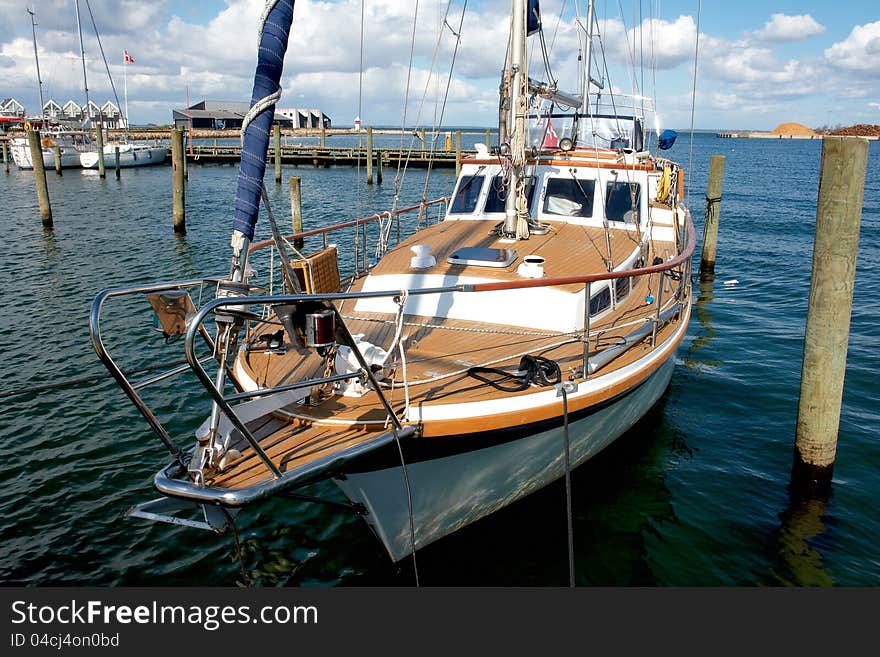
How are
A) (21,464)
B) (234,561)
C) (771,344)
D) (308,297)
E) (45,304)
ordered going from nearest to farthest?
(308,297)
(234,561)
(21,464)
(771,344)
(45,304)

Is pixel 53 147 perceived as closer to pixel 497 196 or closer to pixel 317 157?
pixel 317 157

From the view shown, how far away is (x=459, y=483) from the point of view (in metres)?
5.68

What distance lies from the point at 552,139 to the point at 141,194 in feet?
99.9

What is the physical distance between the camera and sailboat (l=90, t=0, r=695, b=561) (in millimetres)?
4562

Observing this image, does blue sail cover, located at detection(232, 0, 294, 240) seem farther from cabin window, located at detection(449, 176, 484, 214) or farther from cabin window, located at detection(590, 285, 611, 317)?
cabin window, located at detection(449, 176, 484, 214)

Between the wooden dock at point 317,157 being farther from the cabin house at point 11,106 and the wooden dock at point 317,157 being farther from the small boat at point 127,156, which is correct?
the cabin house at point 11,106

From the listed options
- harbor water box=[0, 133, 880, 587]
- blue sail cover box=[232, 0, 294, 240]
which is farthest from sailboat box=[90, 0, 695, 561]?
harbor water box=[0, 133, 880, 587]

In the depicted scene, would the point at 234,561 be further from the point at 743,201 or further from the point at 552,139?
the point at 743,201

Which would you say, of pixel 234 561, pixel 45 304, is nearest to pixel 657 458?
pixel 234 561

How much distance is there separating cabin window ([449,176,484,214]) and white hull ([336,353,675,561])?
464cm

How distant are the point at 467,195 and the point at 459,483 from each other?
19.0 feet

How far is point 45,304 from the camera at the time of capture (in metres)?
14.6

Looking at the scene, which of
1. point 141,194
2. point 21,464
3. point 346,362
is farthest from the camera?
point 141,194

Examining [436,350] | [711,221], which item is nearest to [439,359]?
[436,350]
